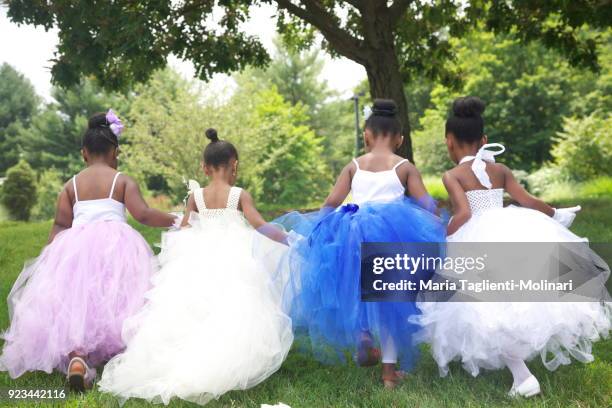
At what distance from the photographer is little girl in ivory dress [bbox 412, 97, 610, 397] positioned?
11.7ft

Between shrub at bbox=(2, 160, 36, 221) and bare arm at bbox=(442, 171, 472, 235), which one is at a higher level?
bare arm at bbox=(442, 171, 472, 235)

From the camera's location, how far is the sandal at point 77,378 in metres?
3.80

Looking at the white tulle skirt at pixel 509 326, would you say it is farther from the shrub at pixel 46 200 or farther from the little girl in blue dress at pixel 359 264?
the shrub at pixel 46 200

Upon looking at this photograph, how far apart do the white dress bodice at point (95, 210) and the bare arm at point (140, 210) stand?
0.10 meters

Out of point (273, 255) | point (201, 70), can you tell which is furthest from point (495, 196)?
point (201, 70)

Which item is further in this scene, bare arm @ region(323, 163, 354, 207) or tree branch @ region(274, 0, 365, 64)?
tree branch @ region(274, 0, 365, 64)

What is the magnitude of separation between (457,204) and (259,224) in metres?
1.41

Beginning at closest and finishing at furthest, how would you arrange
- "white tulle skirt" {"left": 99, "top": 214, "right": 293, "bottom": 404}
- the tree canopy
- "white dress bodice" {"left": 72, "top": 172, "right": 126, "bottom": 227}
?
"white tulle skirt" {"left": 99, "top": 214, "right": 293, "bottom": 404}
"white dress bodice" {"left": 72, "top": 172, "right": 126, "bottom": 227}
the tree canopy

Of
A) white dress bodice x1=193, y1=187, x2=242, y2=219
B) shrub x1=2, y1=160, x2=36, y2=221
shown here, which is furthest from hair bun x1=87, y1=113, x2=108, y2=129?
shrub x1=2, y1=160, x2=36, y2=221

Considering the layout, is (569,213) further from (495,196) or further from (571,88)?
(571,88)

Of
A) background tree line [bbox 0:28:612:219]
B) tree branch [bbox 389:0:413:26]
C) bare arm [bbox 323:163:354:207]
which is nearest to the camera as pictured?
bare arm [bbox 323:163:354:207]

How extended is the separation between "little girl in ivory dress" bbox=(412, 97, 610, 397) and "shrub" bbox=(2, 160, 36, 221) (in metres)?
22.4

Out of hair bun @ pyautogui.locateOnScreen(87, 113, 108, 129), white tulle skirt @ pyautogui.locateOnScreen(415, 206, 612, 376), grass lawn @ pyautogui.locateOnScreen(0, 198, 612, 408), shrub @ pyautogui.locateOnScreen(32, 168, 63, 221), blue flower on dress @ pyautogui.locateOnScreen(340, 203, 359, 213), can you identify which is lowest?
shrub @ pyautogui.locateOnScreen(32, 168, 63, 221)

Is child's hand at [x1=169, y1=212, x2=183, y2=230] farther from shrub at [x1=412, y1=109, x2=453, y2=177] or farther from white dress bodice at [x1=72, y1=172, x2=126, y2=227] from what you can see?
shrub at [x1=412, y1=109, x2=453, y2=177]
